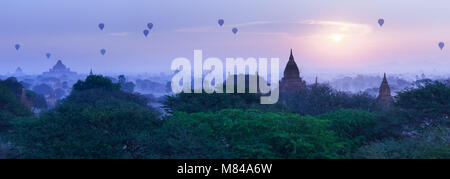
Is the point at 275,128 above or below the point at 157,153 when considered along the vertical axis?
above

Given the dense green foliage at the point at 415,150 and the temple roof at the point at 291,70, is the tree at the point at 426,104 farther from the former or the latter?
the temple roof at the point at 291,70

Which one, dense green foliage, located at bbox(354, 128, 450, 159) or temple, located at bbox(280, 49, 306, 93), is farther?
temple, located at bbox(280, 49, 306, 93)

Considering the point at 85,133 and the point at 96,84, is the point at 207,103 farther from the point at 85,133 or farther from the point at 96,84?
the point at 96,84

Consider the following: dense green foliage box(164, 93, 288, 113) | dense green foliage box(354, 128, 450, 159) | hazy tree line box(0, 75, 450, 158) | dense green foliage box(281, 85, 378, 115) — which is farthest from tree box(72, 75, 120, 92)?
dense green foliage box(354, 128, 450, 159)

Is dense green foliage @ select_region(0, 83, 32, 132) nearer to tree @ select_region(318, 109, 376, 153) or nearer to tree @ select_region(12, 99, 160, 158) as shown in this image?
tree @ select_region(12, 99, 160, 158)

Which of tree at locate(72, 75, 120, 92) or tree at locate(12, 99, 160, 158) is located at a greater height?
tree at locate(72, 75, 120, 92)

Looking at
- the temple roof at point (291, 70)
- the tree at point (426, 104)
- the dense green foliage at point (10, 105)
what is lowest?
the dense green foliage at point (10, 105)

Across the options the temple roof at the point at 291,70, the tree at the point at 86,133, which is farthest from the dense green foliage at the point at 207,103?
the temple roof at the point at 291,70
